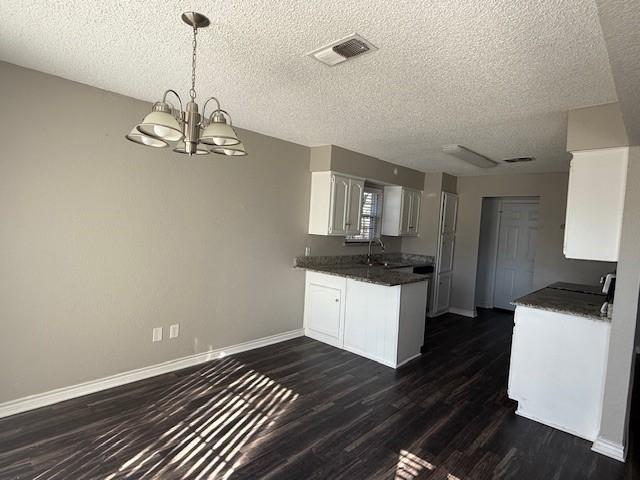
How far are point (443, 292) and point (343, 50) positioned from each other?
4988 mm

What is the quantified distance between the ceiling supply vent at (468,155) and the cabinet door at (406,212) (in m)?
1.19

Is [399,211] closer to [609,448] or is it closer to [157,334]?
[609,448]

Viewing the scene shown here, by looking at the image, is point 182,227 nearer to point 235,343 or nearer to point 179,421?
point 235,343

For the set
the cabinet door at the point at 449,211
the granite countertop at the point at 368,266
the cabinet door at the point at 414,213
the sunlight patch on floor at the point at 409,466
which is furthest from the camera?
the cabinet door at the point at 449,211

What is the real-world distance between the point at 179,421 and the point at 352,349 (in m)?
2.15

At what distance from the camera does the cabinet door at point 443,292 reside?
19.5 feet

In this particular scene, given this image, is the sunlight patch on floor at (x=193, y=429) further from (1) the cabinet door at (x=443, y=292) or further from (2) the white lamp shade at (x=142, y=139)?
(1) the cabinet door at (x=443, y=292)

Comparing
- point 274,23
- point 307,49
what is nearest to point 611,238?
point 307,49

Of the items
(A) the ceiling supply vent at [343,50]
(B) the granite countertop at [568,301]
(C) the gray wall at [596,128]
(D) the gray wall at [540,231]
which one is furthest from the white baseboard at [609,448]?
(D) the gray wall at [540,231]

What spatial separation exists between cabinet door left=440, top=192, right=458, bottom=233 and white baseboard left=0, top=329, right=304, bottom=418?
3.59m

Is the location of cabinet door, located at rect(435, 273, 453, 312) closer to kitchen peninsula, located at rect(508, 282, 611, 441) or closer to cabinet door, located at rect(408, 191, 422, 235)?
cabinet door, located at rect(408, 191, 422, 235)

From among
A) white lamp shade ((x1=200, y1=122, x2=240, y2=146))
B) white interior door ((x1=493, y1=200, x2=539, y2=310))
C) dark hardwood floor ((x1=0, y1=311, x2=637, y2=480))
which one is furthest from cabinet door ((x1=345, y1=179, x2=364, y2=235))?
white interior door ((x1=493, y1=200, x2=539, y2=310))

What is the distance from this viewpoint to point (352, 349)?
4.19 meters

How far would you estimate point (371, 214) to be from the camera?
18.9ft
